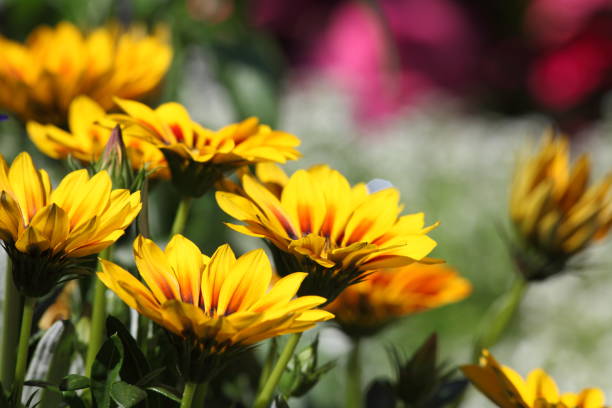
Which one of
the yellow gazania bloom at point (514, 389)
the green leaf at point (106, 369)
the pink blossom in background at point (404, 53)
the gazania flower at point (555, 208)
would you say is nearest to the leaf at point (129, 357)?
the green leaf at point (106, 369)

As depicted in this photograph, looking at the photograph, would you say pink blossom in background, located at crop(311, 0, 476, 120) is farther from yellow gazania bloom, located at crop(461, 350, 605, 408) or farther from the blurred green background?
yellow gazania bloom, located at crop(461, 350, 605, 408)

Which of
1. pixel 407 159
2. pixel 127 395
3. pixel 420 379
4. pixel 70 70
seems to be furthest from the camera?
pixel 407 159

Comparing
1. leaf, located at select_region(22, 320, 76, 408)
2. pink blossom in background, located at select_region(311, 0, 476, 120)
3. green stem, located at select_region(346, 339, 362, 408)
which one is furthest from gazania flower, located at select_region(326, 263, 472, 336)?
pink blossom in background, located at select_region(311, 0, 476, 120)

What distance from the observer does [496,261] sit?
4.18ft

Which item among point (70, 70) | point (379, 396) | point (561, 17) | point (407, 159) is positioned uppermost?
point (70, 70)

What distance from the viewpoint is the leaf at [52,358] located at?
247 mm

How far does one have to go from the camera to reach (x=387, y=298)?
0.38 m

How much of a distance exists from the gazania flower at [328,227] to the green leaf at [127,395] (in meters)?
0.05

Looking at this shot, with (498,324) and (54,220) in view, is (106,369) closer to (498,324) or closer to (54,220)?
(54,220)

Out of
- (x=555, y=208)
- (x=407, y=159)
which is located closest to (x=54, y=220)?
(x=555, y=208)

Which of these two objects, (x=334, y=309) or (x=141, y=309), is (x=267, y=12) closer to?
(x=334, y=309)

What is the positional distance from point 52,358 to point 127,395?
5cm

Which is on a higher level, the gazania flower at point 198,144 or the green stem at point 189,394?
the gazania flower at point 198,144

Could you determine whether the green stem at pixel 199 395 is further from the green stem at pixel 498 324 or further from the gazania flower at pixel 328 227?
the green stem at pixel 498 324
